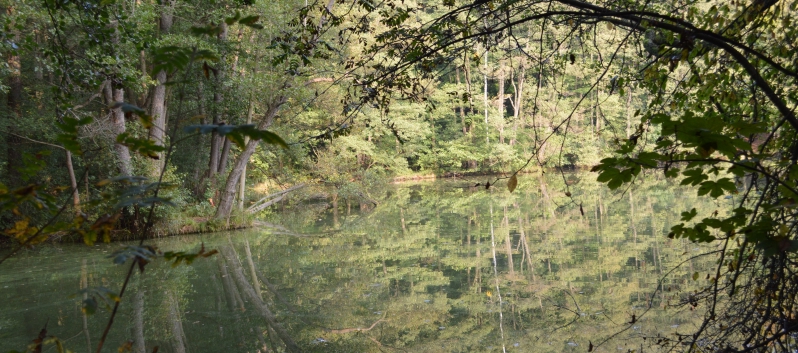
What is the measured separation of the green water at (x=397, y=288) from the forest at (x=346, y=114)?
0.33 meters

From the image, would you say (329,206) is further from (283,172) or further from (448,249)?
(448,249)

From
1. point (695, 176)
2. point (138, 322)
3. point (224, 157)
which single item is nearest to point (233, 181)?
point (224, 157)

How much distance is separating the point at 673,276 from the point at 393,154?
19.7 m

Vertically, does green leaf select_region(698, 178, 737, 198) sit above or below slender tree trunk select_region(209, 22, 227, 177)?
below

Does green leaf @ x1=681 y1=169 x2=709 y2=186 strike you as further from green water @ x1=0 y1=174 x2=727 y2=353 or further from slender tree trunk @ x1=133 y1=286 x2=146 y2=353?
slender tree trunk @ x1=133 y1=286 x2=146 y2=353

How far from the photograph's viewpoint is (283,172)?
15508mm

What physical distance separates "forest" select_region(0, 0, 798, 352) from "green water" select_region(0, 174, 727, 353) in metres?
0.33

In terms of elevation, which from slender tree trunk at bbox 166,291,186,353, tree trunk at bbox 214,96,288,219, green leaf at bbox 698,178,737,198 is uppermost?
tree trunk at bbox 214,96,288,219

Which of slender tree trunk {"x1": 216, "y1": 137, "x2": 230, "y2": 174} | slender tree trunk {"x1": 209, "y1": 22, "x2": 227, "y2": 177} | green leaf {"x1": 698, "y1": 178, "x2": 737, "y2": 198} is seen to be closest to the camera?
green leaf {"x1": 698, "y1": 178, "x2": 737, "y2": 198}

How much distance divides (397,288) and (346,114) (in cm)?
339

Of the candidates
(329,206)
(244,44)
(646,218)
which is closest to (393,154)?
(329,206)

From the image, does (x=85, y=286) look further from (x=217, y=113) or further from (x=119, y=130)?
(x=217, y=113)

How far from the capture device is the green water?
193 inches

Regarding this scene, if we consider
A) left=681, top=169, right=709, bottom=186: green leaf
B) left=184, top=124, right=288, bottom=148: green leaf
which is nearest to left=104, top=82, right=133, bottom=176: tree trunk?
left=184, top=124, right=288, bottom=148: green leaf
